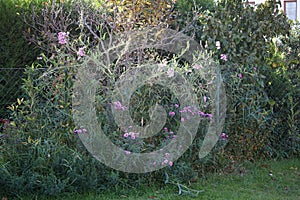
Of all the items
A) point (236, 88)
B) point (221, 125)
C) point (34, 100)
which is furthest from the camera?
point (236, 88)

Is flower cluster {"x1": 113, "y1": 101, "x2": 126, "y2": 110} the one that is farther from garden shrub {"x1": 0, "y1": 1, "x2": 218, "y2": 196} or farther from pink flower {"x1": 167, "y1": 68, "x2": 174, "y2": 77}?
pink flower {"x1": 167, "y1": 68, "x2": 174, "y2": 77}

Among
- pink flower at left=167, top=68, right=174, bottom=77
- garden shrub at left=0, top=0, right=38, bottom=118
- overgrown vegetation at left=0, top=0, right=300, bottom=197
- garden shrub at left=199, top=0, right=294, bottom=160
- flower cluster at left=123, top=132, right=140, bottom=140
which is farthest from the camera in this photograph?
garden shrub at left=199, top=0, right=294, bottom=160

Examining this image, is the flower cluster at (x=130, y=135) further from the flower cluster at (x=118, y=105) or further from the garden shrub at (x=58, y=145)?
the flower cluster at (x=118, y=105)

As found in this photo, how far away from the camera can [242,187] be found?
4867 millimetres

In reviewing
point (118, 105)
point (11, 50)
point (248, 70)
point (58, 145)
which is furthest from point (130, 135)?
point (248, 70)

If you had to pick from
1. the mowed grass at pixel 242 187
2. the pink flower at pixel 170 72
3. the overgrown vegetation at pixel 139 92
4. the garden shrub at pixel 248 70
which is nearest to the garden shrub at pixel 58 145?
the overgrown vegetation at pixel 139 92

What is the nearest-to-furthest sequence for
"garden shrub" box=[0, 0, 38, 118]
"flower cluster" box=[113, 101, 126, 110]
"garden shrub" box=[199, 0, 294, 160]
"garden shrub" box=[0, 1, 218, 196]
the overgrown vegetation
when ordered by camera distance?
"garden shrub" box=[0, 1, 218, 196] < the overgrown vegetation < "flower cluster" box=[113, 101, 126, 110] < "garden shrub" box=[0, 0, 38, 118] < "garden shrub" box=[199, 0, 294, 160]

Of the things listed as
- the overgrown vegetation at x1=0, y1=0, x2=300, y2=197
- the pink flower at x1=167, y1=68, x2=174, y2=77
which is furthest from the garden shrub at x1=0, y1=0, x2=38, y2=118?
the pink flower at x1=167, y1=68, x2=174, y2=77

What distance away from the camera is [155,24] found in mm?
6164

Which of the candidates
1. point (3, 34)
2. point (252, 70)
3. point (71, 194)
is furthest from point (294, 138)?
point (3, 34)

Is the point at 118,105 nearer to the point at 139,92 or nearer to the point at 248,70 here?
the point at 139,92

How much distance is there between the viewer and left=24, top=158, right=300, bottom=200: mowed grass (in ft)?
14.2

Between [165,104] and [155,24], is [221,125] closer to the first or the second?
[165,104]

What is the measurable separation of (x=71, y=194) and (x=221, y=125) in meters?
2.18
